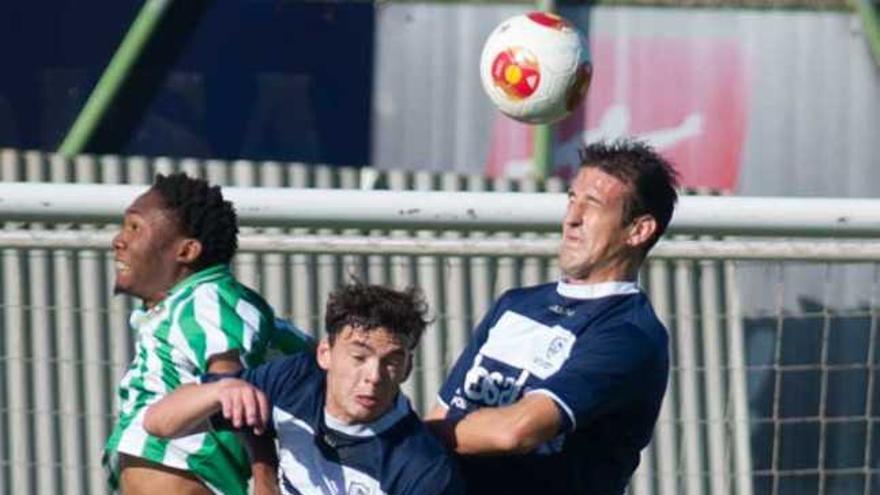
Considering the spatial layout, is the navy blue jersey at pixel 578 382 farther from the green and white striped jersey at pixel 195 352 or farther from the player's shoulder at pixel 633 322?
the green and white striped jersey at pixel 195 352

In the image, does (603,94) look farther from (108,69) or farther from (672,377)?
(672,377)

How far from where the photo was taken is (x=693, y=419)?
7.12 m

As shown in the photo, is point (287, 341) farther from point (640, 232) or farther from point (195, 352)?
point (640, 232)

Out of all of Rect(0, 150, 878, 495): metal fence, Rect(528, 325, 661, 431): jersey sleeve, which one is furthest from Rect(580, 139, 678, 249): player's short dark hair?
Rect(0, 150, 878, 495): metal fence

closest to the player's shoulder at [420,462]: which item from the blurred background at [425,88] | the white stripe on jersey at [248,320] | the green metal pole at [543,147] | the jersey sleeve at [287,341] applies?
the white stripe on jersey at [248,320]

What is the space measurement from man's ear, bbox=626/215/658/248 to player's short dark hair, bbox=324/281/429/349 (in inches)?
18.8

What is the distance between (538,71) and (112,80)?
412cm

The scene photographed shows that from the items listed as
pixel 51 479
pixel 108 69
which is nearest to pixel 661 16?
pixel 108 69

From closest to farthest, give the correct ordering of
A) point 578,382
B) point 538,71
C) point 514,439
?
point 514,439 < point 578,382 < point 538,71

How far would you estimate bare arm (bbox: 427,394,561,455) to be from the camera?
4758 millimetres

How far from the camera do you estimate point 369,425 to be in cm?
486

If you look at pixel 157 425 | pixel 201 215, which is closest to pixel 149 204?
pixel 201 215

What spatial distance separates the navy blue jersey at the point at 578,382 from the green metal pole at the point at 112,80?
212 inches

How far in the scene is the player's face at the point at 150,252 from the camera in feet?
18.9
